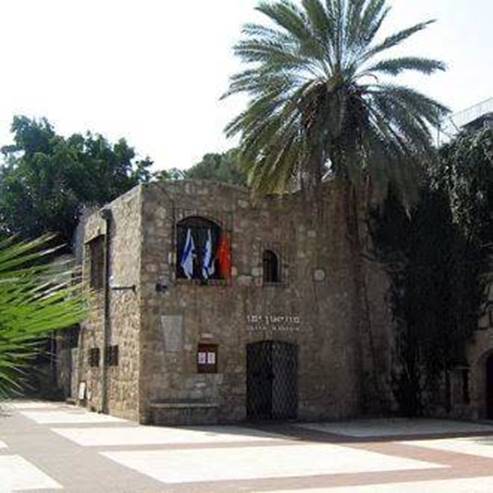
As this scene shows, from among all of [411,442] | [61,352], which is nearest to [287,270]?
[411,442]

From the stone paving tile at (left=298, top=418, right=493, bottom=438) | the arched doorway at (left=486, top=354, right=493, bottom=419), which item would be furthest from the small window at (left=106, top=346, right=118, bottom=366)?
the arched doorway at (left=486, top=354, right=493, bottom=419)

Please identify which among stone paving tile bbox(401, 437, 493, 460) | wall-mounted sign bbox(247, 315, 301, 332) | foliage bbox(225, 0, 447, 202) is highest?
foliage bbox(225, 0, 447, 202)

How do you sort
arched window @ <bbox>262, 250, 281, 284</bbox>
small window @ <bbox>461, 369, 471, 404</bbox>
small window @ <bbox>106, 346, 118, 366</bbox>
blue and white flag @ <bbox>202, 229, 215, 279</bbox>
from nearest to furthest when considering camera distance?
1. small window @ <bbox>461, 369, 471, 404</bbox>
2. blue and white flag @ <bbox>202, 229, 215, 279</bbox>
3. arched window @ <bbox>262, 250, 281, 284</bbox>
4. small window @ <bbox>106, 346, 118, 366</bbox>

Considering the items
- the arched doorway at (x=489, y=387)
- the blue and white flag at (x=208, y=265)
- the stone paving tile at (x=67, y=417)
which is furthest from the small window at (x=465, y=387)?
the stone paving tile at (x=67, y=417)

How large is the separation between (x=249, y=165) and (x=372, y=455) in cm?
959

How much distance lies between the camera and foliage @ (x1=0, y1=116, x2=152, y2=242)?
3562cm

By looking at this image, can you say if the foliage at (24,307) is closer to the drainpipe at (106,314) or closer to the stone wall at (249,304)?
the stone wall at (249,304)

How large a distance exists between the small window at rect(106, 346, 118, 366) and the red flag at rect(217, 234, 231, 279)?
3.77 metres

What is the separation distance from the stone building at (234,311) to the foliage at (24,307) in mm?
17624

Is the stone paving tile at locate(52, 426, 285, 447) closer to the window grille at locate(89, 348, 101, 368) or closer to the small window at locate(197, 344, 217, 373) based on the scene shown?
the small window at locate(197, 344, 217, 373)

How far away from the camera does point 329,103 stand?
20562mm

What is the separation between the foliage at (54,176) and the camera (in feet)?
117

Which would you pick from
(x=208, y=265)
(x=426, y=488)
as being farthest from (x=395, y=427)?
(x=426, y=488)

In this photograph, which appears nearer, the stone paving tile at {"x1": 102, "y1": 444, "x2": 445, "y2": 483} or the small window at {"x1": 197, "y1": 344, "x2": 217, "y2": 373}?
the stone paving tile at {"x1": 102, "y1": 444, "x2": 445, "y2": 483}
